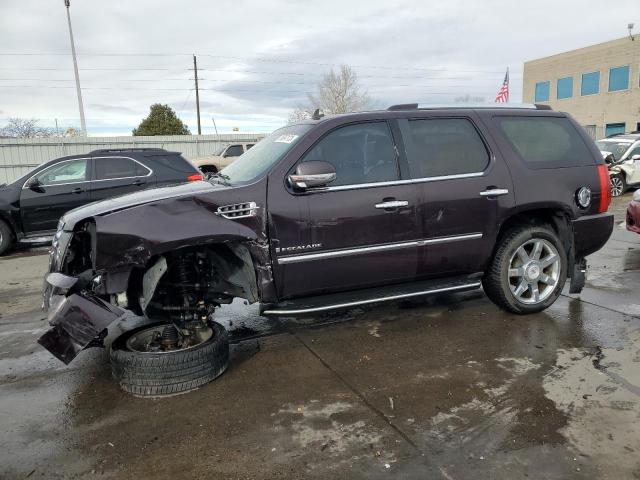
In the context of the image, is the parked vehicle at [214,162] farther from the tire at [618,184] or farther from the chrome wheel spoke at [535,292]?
the chrome wheel spoke at [535,292]

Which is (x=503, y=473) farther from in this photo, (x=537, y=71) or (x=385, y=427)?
(x=537, y=71)

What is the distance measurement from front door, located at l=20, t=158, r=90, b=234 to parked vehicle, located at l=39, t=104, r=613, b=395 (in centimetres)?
595

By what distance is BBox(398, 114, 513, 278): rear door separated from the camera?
4242 millimetres

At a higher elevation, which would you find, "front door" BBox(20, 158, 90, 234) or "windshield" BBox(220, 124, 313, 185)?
"windshield" BBox(220, 124, 313, 185)

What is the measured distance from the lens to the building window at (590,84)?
125ft

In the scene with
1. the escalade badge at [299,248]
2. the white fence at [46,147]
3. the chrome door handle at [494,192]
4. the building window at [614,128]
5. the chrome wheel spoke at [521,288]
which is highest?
the building window at [614,128]

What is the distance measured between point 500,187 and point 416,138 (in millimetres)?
869

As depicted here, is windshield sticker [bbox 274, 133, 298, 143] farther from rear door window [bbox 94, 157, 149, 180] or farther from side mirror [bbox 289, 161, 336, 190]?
rear door window [bbox 94, 157, 149, 180]

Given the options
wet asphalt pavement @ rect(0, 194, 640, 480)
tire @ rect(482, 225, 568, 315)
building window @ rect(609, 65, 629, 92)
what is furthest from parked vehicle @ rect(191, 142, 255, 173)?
building window @ rect(609, 65, 629, 92)

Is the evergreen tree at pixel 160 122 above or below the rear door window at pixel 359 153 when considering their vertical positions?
above

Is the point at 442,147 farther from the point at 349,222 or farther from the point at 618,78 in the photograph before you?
the point at 618,78

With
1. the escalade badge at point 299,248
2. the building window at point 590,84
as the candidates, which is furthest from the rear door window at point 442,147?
the building window at point 590,84

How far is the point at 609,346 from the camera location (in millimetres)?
4156

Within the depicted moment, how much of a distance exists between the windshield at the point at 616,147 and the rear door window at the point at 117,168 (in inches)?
522
